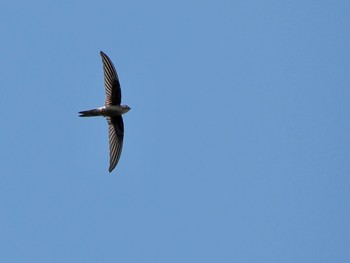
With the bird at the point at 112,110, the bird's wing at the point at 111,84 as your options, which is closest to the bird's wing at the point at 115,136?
the bird at the point at 112,110

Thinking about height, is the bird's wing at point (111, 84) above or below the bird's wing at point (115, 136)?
above

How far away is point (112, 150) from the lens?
22.0 meters

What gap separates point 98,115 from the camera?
21469mm

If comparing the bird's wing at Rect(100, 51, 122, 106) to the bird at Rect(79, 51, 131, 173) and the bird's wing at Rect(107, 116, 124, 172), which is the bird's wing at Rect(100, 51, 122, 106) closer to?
the bird at Rect(79, 51, 131, 173)

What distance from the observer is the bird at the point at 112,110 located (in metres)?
21.5

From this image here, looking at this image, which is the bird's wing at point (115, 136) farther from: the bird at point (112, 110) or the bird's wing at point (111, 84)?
the bird's wing at point (111, 84)

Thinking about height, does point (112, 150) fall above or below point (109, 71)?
below

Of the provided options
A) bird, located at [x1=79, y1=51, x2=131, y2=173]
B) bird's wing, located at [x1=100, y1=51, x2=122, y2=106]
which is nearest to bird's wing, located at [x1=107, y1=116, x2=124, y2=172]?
bird, located at [x1=79, y1=51, x2=131, y2=173]

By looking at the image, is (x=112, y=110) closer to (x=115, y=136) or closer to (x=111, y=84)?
(x=111, y=84)

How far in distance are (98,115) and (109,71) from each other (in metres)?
0.80

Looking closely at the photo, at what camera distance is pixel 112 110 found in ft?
71.1

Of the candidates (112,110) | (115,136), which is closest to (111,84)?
(112,110)

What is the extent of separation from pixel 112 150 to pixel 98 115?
831 mm

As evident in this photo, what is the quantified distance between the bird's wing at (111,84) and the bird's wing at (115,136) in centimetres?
46
